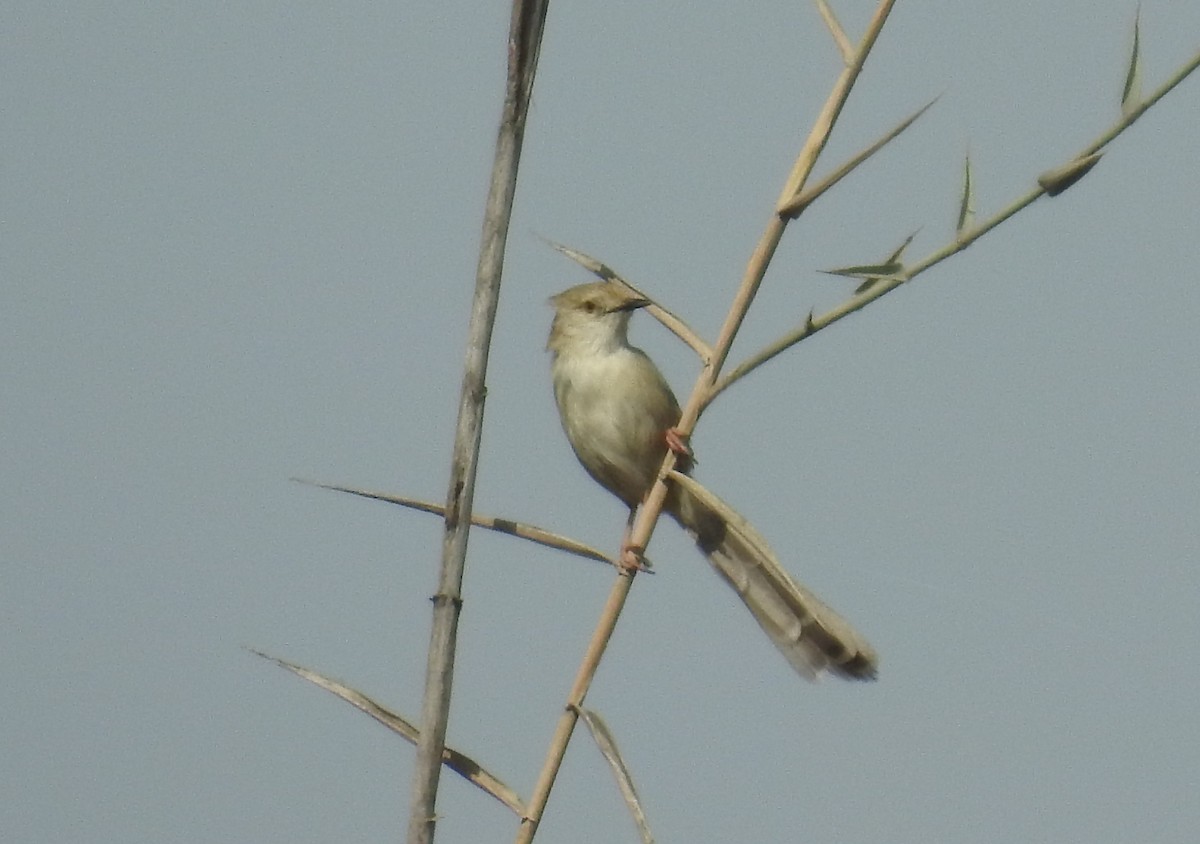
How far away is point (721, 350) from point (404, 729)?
637 mm

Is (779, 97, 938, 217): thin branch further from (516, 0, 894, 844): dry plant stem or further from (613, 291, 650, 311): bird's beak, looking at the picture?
(613, 291, 650, 311): bird's beak

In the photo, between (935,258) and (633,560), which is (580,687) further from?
(935,258)

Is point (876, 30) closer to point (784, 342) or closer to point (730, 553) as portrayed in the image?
point (784, 342)

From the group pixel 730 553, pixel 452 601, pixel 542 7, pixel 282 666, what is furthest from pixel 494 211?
pixel 730 553

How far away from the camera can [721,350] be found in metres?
2.00

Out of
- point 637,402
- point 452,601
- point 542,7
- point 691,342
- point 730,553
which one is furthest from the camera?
point 637,402

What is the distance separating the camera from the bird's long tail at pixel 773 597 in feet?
7.11

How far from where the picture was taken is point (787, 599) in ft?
14.9

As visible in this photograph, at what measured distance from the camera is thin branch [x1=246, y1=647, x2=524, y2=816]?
1897 mm

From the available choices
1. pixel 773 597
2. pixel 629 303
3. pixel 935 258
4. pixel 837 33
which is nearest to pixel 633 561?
pixel 935 258

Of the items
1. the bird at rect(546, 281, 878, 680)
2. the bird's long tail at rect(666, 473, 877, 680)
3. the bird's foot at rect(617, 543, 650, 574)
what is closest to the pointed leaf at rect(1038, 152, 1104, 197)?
the bird's long tail at rect(666, 473, 877, 680)

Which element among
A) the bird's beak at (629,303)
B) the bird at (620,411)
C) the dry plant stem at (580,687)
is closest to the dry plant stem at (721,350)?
the dry plant stem at (580,687)

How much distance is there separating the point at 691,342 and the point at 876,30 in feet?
1.71

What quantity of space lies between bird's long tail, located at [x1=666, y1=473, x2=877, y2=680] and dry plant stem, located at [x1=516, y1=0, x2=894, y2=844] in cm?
14
